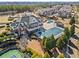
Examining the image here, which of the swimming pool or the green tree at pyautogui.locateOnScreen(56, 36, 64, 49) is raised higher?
the swimming pool

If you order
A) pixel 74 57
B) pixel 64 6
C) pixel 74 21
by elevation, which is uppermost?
pixel 64 6

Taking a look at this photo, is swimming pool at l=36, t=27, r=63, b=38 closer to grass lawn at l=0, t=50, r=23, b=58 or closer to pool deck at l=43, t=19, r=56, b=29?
pool deck at l=43, t=19, r=56, b=29

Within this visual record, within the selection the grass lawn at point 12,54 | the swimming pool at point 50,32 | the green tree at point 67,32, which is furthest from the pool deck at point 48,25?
the grass lawn at point 12,54

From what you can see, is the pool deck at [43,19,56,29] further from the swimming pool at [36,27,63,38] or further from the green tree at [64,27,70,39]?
the green tree at [64,27,70,39]

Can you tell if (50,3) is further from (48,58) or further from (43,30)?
(48,58)

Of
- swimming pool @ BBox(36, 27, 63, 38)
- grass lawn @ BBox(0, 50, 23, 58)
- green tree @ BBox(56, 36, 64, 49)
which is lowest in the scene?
grass lawn @ BBox(0, 50, 23, 58)

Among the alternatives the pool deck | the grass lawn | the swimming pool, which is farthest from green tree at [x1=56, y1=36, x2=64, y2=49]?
the grass lawn

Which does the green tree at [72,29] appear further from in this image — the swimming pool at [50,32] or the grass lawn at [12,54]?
the grass lawn at [12,54]

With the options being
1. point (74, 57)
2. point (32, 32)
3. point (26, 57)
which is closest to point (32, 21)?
point (32, 32)

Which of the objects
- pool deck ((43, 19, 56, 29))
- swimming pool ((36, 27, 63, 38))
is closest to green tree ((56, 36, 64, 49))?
swimming pool ((36, 27, 63, 38))
